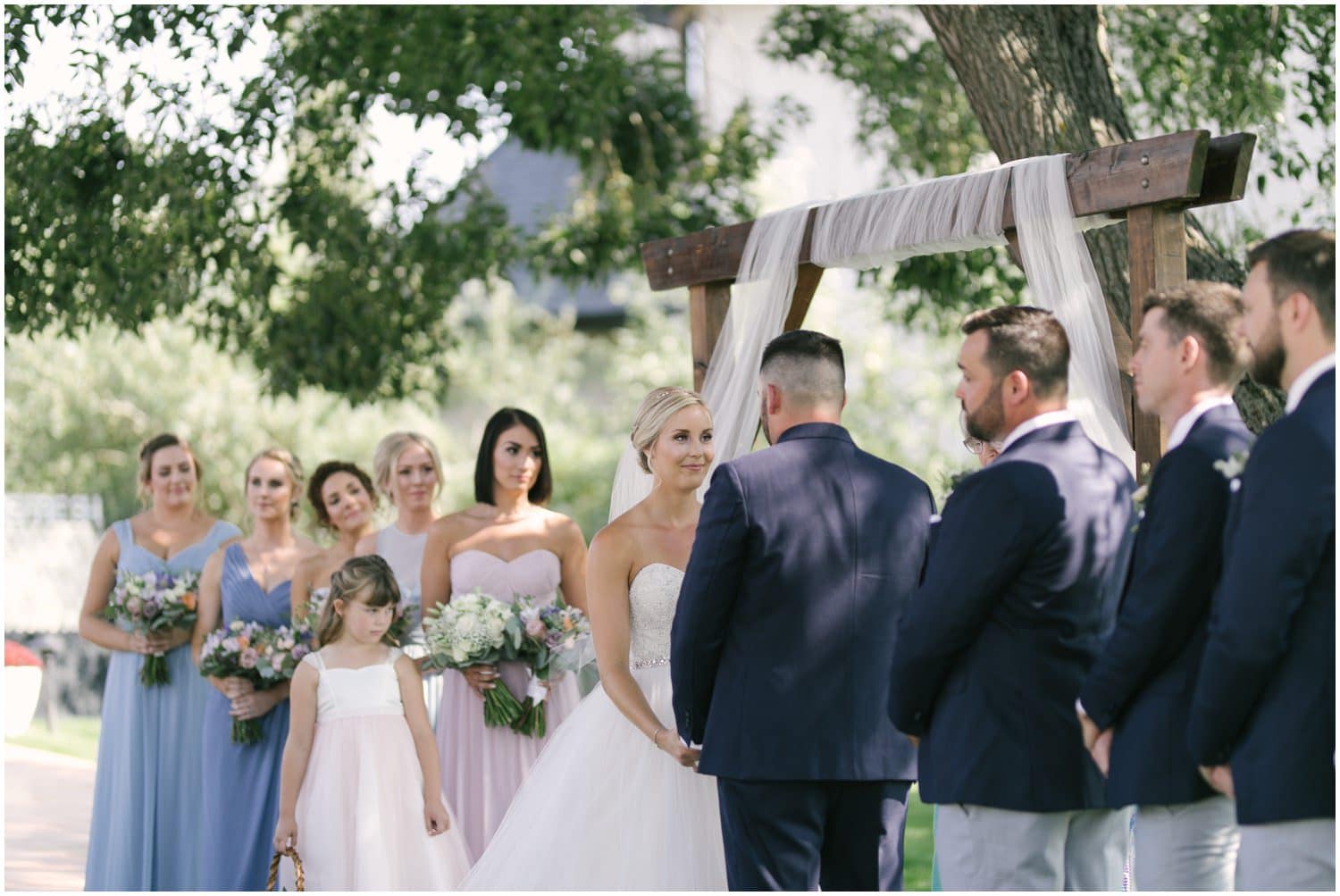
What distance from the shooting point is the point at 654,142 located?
1100 centimetres

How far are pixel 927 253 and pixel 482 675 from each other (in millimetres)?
2421

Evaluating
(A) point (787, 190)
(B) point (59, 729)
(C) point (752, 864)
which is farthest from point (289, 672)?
(A) point (787, 190)

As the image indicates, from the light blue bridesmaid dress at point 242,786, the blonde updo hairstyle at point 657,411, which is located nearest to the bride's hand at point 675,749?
the blonde updo hairstyle at point 657,411

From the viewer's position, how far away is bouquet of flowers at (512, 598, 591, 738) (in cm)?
611

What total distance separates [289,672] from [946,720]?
11.8 feet

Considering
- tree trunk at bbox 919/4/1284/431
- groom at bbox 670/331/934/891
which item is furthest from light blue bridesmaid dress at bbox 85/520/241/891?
tree trunk at bbox 919/4/1284/431

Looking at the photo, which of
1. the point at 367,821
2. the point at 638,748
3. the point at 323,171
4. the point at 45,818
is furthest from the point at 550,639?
the point at 45,818

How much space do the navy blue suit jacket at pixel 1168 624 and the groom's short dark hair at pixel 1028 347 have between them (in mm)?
A: 390

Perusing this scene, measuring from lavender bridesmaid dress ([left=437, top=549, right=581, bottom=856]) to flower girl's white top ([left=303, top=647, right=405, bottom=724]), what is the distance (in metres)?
0.56

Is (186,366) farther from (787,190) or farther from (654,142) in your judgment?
(654,142)

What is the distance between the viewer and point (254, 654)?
6402 mm

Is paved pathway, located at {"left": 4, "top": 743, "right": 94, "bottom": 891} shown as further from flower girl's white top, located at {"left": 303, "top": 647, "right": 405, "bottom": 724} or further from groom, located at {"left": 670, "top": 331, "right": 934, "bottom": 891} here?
groom, located at {"left": 670, "top": 331, "right": 934, "bottom": 891}

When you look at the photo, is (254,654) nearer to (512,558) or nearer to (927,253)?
(512,558)

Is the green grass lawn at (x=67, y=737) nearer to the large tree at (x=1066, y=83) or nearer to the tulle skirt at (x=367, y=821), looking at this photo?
the tulle skirt at (x=367, y=821)
